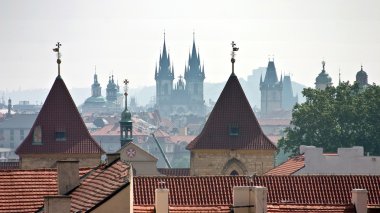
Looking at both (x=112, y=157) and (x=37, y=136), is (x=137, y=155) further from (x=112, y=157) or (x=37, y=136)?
(x=112, y=157)

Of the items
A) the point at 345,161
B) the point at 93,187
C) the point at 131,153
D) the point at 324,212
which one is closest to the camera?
the point at 93,187

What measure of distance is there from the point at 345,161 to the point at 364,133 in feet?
98.7

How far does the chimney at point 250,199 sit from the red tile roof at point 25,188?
3.56 meters

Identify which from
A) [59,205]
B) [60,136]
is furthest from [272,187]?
[60,136]

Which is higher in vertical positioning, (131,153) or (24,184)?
(131,153)

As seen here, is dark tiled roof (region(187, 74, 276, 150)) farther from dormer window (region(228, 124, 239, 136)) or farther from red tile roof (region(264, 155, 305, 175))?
red tile roof (region(264, 155, 305, 175))

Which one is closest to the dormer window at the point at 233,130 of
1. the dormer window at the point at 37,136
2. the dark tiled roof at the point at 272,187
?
the dormer window at the point at 37,136

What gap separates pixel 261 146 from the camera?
7069cm

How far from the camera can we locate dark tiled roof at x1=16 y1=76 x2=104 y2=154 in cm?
7062

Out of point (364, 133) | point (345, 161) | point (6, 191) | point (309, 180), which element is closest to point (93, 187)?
point (6, 191)

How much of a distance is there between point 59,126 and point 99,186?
42718mm

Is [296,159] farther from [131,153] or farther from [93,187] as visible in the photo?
[93,187]

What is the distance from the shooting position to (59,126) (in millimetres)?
72125

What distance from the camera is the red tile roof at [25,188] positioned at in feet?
107
